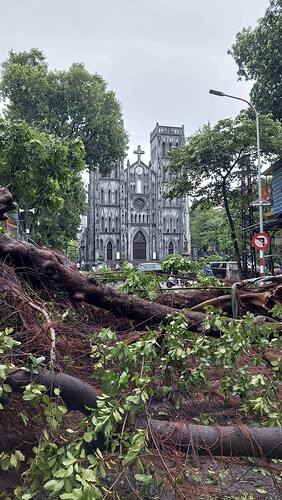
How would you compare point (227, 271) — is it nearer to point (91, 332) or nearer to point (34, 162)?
point (34, 162)

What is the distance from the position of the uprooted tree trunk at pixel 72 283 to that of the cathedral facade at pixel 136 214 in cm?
5852

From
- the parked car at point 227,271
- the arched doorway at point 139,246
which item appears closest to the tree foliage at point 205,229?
the arched doorway at point 139,246

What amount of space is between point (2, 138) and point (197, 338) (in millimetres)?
10370

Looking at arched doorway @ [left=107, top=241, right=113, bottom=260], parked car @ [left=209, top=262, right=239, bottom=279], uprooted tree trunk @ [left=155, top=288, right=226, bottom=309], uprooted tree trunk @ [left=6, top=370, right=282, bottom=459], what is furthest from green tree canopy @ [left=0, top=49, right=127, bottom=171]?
arched doorway @ [left=107, top=241, right=113, bottom=260]

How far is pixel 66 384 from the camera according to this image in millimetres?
2227

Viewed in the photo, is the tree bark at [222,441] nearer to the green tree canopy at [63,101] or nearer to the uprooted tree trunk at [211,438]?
the uprooted tree trunk at [211,438]

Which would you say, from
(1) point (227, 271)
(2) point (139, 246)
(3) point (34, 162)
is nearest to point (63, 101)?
(1) point (227, 271)

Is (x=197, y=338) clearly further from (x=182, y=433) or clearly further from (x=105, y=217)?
(x=105, y=217)

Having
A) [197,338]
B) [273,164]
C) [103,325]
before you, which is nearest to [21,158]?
[103,325]

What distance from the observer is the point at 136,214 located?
65.1 m

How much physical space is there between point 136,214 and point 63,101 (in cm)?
3637

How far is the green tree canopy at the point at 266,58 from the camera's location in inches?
876

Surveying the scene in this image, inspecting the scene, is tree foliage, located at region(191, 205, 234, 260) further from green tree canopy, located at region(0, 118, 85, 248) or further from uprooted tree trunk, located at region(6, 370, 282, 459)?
uprooted tree trunk, located at region(6, 370, 282, 459)

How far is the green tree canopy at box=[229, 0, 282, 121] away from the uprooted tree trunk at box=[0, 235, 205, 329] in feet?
71.7
